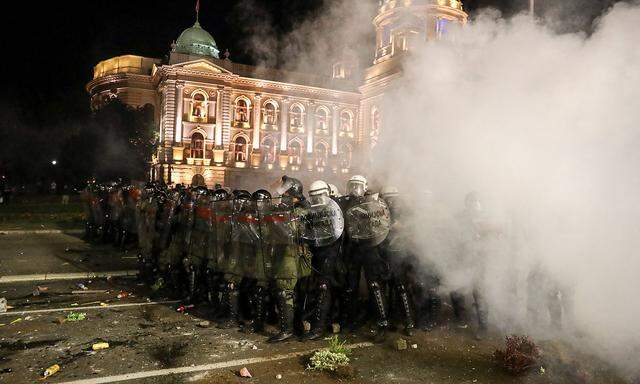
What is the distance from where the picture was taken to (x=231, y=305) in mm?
6367

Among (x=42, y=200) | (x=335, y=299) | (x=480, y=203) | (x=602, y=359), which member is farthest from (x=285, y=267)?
(x=42, y=200)

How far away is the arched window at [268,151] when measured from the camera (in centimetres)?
4706

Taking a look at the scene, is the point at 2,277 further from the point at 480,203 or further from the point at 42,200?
the point at 42,200

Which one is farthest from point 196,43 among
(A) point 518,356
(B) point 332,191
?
(A) point 518,356

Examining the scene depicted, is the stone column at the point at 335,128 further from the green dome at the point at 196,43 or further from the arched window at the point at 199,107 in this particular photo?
the green dome at the point at 196,43

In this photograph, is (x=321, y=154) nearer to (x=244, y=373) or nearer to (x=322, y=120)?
(x=322, y=120)

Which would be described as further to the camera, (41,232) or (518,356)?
(41,232)

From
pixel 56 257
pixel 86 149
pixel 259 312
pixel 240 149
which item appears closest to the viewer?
pixel 259 312

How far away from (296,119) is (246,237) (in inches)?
1725

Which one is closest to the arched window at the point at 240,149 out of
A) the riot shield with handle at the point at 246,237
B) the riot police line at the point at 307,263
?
the riot police line at the point at 307,263

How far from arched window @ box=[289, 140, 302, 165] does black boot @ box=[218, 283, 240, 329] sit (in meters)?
41.5

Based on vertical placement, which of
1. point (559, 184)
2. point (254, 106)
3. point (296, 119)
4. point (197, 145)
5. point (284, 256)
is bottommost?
point (284, 256)

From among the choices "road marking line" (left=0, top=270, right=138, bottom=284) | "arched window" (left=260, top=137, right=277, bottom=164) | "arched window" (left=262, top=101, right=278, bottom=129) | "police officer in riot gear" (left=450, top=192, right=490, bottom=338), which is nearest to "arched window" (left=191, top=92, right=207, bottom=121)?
"arched window" (left=262, top=101, right=278, bottom=129)

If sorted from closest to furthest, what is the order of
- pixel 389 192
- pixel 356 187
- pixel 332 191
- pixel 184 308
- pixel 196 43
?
pixel 356 187 < pixel 389 192 < pixel 184 308 < pixel 332 191 < pixel 196 43
